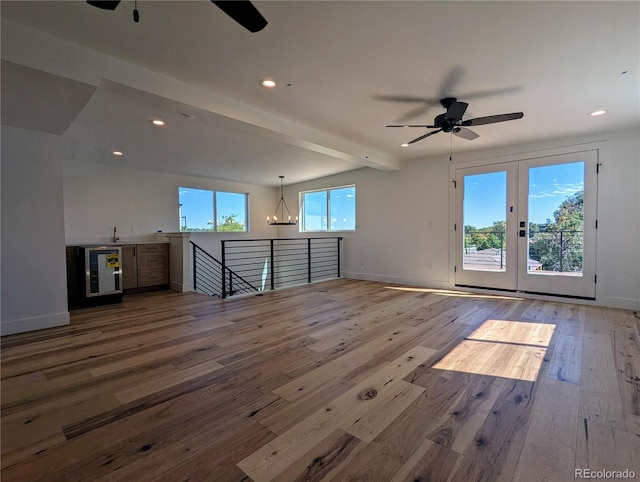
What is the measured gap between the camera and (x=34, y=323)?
3.27 m

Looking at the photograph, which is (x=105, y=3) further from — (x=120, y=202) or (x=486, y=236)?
(x=486, y=236)

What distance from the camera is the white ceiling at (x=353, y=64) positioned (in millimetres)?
2014

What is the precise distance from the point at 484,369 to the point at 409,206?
4.11 meters

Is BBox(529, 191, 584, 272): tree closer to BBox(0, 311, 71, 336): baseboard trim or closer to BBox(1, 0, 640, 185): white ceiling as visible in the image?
BBox(1, 0, 640, 185): white ceiling

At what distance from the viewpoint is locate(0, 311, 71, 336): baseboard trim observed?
10.2 feet

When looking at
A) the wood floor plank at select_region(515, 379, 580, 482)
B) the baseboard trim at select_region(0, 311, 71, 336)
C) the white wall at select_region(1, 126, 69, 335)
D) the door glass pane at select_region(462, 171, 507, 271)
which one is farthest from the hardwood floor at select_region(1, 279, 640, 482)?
the door glass pane at select_region(462, 171, 507, 271)

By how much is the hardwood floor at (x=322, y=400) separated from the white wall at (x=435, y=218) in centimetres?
100

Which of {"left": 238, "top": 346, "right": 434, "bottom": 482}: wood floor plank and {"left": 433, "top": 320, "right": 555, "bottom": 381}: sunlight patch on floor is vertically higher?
Result: {"left": 238, "top": 346, "right": 434, "bottom": 482}: wood floor plank

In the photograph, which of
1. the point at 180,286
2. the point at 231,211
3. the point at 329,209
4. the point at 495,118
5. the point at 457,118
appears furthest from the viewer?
the point at 231,211

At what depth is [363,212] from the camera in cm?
675

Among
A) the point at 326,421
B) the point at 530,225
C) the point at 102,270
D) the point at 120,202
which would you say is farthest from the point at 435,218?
the point at 120,202

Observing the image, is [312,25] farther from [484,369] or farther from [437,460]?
[484,369]

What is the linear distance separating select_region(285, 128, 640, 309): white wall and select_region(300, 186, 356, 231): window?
202 millimetres

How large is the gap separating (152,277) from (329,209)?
4.21 metres
